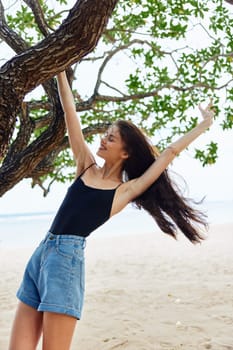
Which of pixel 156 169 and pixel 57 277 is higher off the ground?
pixel 156 169

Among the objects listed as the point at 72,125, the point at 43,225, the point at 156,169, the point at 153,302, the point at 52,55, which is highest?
the point at 43,225

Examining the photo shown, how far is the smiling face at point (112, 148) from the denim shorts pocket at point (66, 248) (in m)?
0.58

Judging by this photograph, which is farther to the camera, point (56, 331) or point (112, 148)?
point (112, 148)

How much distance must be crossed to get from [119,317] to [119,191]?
14.6ft

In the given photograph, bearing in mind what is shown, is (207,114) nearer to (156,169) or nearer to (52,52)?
(156,169)

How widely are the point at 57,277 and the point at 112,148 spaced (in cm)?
81

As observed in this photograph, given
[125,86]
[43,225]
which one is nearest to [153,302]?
[125,86]

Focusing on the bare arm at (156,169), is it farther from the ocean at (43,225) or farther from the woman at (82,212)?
the ocean at (43,225)

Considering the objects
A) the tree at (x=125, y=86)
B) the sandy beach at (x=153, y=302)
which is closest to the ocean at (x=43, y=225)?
the sandy beach at (x=153, y=302)

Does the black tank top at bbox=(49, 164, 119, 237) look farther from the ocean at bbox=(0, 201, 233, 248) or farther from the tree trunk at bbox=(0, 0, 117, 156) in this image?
the ocean at bbox=(0, 201, 233, 248)

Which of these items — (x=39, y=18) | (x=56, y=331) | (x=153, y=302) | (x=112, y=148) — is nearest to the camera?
(x=56, y=331)

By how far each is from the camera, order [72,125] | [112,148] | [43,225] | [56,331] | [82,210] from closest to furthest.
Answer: [56,331] < [82,210] < [112,148] < [72,125] < [43,225]

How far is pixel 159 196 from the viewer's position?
3.29m

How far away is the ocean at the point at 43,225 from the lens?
2632cm
